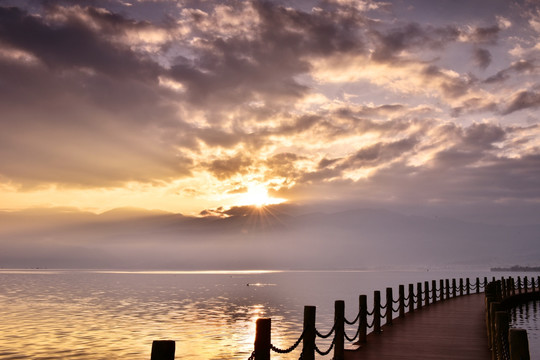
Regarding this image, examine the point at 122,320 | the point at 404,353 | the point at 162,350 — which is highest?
the point at 162,350

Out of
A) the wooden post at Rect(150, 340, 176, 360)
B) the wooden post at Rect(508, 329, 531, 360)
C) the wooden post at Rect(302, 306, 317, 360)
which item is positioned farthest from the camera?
the wooden post at Rect(302, 306, 317, 360)

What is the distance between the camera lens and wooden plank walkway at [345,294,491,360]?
1447cm

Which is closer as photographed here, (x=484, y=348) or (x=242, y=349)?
(x=484, y=348)

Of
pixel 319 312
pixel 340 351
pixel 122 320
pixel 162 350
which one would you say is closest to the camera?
pixel 162 350

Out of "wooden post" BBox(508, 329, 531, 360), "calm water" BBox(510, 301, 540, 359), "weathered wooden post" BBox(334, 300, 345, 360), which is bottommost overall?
"calm water" BBox(510, 301, 540, 359)

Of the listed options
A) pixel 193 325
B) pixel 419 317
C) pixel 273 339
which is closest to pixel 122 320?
pixel 193 325

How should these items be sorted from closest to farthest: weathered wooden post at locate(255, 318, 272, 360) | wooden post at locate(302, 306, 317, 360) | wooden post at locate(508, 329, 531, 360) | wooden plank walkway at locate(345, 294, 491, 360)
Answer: wooden post at locate(508, 329, 531, 360) < weathered wooden post at locate(255, 318, 272, 360) < wooden post at locate(302, 306, 317, 360) < wooden plank walkway at locate(345, 294, 491, 360)

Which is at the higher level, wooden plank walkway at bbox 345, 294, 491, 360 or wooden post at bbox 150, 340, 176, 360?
wooden post at bbox 150, 340, 176, 360

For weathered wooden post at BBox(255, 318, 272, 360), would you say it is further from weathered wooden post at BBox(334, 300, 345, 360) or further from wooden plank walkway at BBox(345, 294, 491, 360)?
wooden plank walkway at BBox(345, 294, 491, 360)

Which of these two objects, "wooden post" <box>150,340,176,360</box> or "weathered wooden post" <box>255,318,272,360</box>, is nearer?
"wooden post" <box>150,340,176,360</box>

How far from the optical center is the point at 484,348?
15.5 metres

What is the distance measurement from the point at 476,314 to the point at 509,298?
1637 centimetres

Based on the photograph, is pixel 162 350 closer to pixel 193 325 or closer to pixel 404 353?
pixel 404 353

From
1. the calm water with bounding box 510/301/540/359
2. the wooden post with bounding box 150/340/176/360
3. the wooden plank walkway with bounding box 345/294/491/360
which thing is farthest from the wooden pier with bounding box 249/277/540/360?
the calm water with bounding box 510/301/540/359
